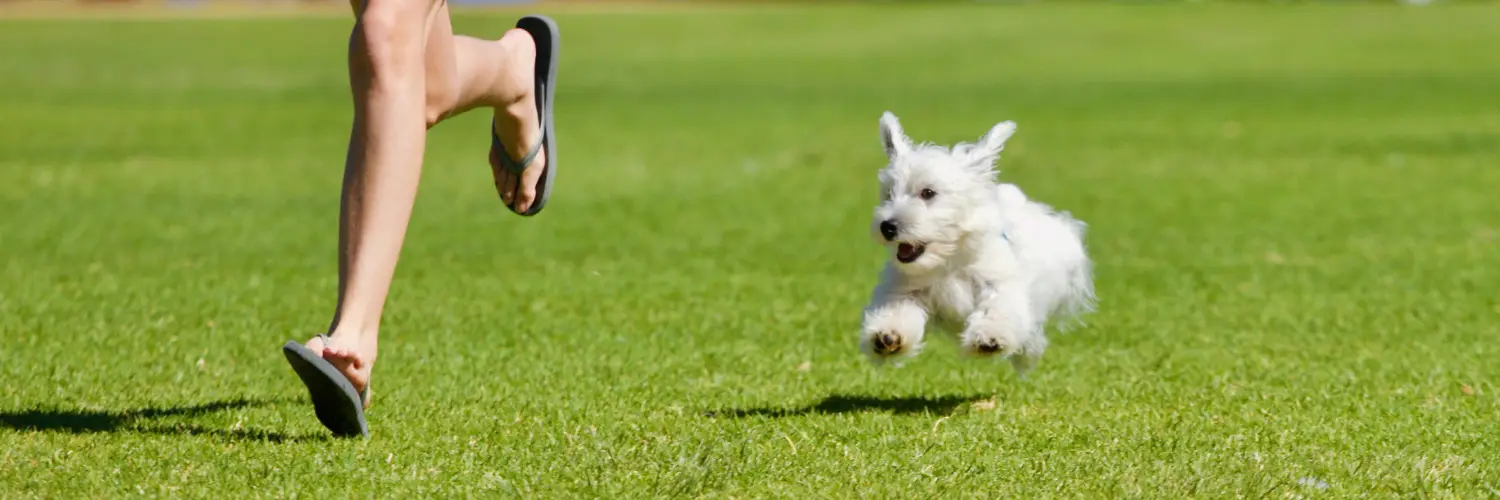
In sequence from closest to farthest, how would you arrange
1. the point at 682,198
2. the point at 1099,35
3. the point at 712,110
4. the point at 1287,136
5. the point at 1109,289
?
1. the point at 1109,289
2. the point at 682,198
3. the point at 1287,136
4. the point at 712,110
5. the point at 1099,35

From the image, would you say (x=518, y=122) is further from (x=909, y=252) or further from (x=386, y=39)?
(x=909, y=252)

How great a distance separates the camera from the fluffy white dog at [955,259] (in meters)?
5.43

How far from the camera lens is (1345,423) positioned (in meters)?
5.27

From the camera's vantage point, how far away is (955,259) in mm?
5688

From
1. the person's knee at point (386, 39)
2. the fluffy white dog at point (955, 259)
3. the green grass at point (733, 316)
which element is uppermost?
the person's knee at point (386, 39)

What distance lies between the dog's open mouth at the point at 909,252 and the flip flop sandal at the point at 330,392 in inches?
→ 64.3

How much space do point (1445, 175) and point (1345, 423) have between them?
33.7 feet

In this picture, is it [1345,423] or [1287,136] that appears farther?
[1287,136]

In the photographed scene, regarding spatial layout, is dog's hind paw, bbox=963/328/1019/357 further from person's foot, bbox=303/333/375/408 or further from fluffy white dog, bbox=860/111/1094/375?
person's foot, bbox=303/333/375/408

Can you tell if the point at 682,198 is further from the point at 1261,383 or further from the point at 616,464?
the point at 616,464

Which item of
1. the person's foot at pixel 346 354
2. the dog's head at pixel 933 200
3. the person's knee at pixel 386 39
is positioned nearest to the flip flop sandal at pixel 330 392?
the person's foot at pixel 346 354

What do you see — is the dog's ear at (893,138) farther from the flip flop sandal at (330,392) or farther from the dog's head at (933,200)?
the flip flop sandal at (330,392)

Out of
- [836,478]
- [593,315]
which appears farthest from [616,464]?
[593,315]

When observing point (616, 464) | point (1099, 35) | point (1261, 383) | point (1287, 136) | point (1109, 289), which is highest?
point (616, 464)
